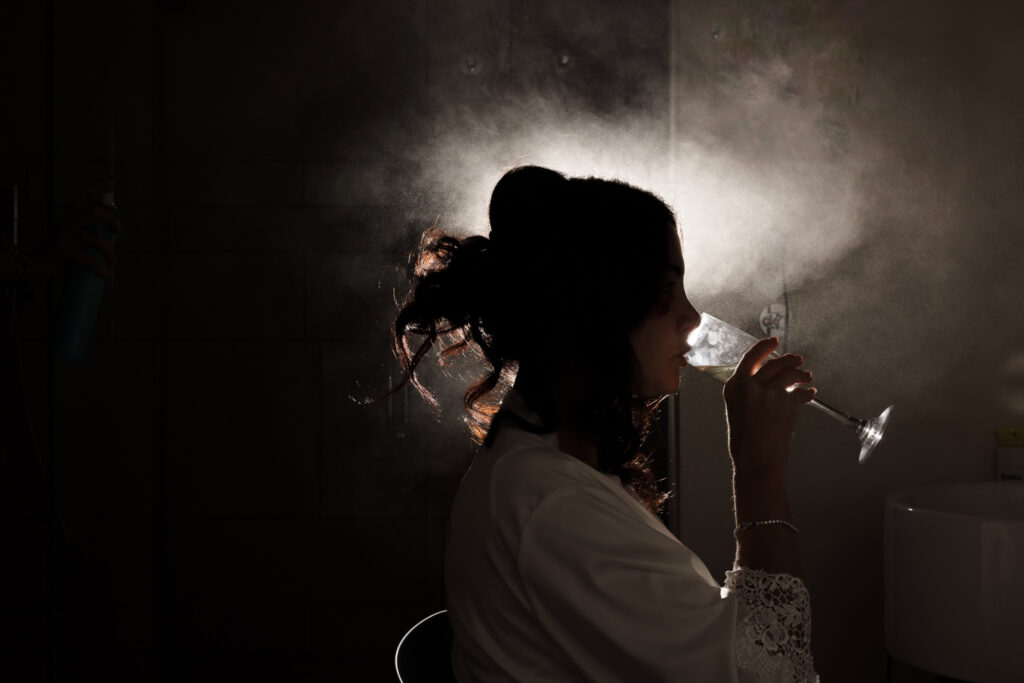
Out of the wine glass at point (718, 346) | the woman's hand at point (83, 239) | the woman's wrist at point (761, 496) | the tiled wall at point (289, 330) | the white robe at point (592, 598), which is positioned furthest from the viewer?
the tiled wall at point (289, 330)

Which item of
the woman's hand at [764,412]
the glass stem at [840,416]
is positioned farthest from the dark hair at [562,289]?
the glass stem at [840,416]

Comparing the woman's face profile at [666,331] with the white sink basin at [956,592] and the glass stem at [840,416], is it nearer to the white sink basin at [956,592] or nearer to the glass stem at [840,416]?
the glass stem at [840,416]

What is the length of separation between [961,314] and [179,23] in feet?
5.65

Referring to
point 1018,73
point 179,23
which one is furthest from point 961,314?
point 179,23

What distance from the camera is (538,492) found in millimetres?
737

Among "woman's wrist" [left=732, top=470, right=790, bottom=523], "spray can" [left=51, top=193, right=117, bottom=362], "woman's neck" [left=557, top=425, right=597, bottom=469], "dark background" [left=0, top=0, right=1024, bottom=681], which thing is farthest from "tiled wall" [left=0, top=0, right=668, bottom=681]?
"woman's wrist" [left=732, top=470, right=790, bottom=523]

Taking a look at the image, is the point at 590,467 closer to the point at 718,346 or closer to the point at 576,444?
the point at 576,444

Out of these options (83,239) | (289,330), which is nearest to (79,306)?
(83,239)

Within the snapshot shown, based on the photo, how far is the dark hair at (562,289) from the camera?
85 centimetres

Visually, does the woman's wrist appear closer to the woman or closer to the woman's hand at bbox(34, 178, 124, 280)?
the woman

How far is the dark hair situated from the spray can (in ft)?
3.28

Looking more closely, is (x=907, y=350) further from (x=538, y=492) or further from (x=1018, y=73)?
(x=538, y=492)

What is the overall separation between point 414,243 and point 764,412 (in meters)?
1.14

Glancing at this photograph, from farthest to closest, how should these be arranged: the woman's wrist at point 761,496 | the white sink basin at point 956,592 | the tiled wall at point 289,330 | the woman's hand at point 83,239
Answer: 1. the tiled wall at point 289,330
2. the woman's hand at point 83,239
3. the white sink basin at point 956,592
4. the woman's wrist at point 761,496
